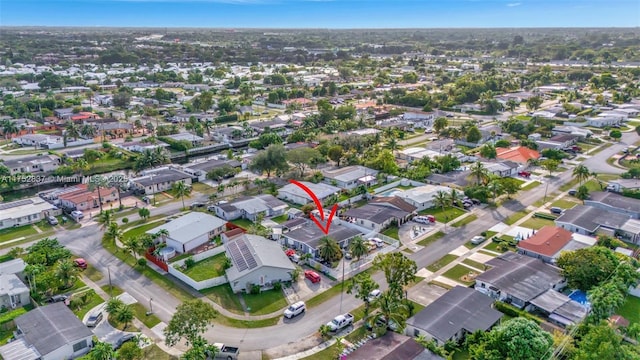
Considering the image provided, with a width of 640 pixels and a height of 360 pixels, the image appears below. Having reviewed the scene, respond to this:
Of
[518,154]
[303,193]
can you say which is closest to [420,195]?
[303,193]

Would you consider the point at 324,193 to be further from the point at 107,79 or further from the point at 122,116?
the point at 107,79

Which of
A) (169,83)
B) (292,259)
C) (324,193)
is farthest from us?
(169,83)

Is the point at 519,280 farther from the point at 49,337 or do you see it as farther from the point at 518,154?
the point at 518,154

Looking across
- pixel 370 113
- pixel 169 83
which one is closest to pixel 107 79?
pixel 169 83

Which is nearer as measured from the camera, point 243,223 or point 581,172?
point 243,223

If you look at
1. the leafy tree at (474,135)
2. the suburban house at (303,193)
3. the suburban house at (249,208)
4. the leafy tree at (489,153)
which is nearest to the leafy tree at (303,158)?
the suburban house at (303,193)

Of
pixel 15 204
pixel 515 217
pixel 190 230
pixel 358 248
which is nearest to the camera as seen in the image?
pixel 358 248

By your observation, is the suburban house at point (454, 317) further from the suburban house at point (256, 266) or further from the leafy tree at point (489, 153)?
the leafy tree at point (489, 153)
